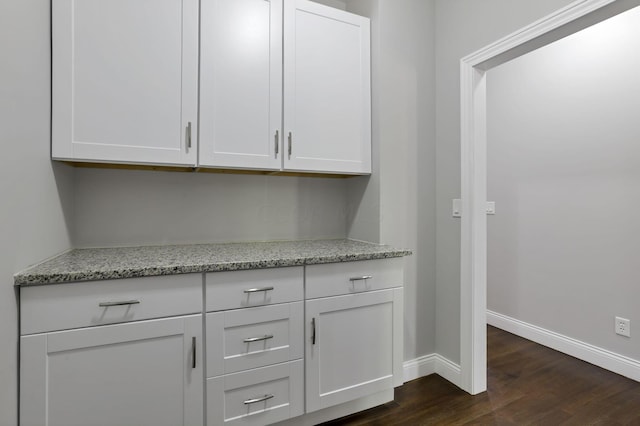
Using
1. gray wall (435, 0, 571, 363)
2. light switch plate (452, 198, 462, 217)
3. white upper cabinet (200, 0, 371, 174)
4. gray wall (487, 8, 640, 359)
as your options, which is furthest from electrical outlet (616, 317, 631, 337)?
white upper cabinet (200, 0, 371, 174)

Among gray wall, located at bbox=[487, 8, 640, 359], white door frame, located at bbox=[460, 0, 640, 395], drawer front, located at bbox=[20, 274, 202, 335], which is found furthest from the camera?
gray wall, located at bbox=[487, 8, 640, 359]

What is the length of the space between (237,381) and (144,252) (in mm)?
798

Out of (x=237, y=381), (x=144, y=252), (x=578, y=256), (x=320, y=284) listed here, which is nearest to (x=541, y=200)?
(x=578, y=256)

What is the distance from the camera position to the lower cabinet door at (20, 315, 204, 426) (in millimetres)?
1170

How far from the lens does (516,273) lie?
3.05 m

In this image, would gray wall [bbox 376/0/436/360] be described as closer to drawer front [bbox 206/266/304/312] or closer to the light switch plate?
the light switch plate

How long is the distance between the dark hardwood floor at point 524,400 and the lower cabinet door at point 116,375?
0.89 metres

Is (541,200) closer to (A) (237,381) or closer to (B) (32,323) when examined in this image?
(A) (237,381)

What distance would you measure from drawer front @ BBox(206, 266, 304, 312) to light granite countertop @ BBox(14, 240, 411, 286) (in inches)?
1.5

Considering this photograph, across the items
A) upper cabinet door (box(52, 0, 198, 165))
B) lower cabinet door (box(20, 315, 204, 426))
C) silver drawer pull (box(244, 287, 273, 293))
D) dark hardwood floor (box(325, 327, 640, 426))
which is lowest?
dark hardwood floor (box(325, 327, 640, 426))

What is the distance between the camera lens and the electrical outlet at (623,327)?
227 centimetres

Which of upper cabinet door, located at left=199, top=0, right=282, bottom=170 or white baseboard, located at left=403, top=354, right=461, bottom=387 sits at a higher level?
upper cabinet door, located at left=199, top=0, right=282, bottom=170

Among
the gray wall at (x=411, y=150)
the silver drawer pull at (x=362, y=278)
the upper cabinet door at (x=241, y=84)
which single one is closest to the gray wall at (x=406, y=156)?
the gray wall at (x=411, y=150)

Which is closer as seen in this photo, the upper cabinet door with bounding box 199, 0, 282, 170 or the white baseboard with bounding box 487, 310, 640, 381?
the upper cabinet door with bounding box 199, 0, 282, 170
